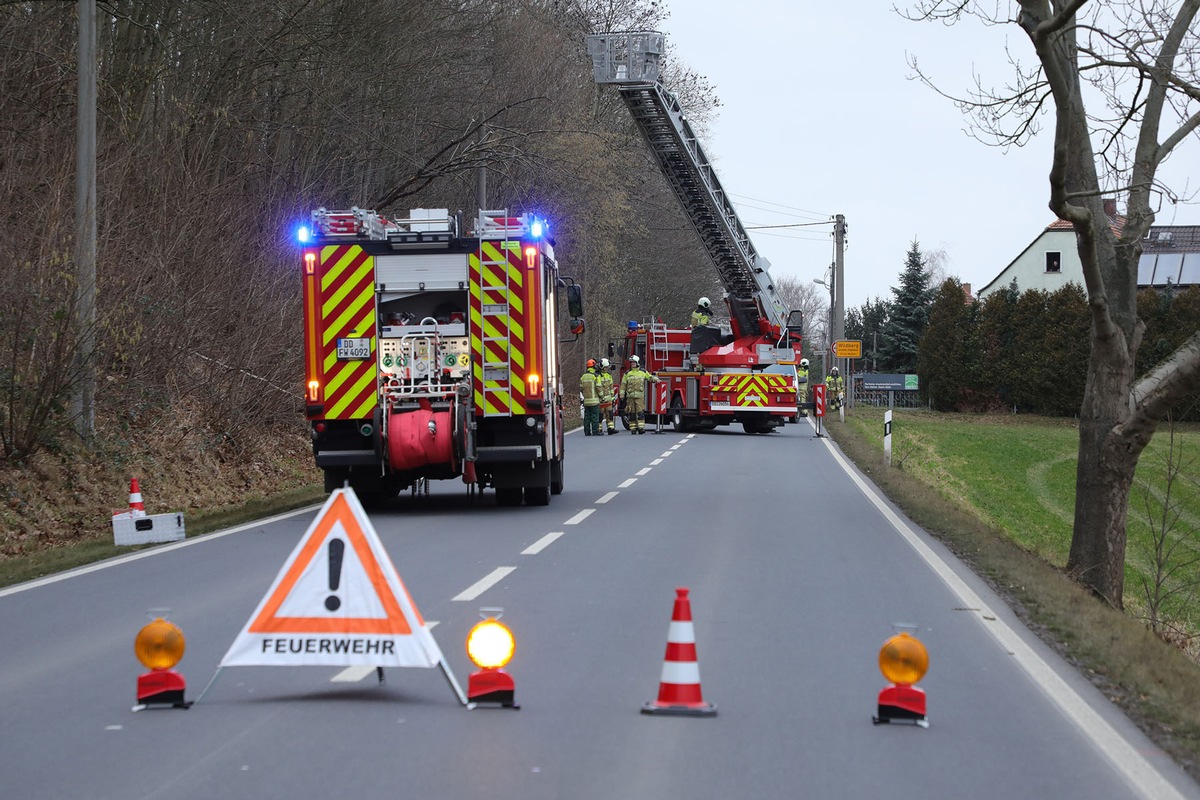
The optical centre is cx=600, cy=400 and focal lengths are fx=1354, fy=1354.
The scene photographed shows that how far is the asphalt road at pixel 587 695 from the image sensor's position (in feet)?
16.5

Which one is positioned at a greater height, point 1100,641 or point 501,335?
point 501,335

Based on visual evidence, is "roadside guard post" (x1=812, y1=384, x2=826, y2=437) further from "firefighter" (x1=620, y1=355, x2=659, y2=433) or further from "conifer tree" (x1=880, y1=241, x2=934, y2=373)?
"conifer tree" (x1=880, y1=241, x2=934, y2=373)

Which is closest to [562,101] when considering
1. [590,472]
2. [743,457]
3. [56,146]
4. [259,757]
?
[743,457]

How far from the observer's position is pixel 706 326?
113ft

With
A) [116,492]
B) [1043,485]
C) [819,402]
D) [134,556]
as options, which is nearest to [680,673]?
[134,556]

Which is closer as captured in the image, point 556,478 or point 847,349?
point 556,478

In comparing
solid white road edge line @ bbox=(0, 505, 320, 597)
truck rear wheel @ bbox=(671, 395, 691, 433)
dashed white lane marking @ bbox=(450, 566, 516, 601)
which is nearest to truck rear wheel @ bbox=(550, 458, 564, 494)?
solid white road edge line @ bbox=(0, 505, 320, 597)

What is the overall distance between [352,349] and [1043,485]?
75.8ft

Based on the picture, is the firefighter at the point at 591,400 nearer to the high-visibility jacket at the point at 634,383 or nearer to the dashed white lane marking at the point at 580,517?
the high-visibility jacket at the point at 634,383

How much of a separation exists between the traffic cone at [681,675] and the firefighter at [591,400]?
2637cm

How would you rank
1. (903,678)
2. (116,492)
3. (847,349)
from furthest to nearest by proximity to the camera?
(847,349) → (116,492) → (903,678)

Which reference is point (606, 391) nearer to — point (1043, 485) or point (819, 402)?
point (819, 402)

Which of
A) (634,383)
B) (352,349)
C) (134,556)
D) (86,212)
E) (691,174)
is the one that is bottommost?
(134,556)

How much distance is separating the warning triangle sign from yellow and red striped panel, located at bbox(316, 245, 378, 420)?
8525 mm
